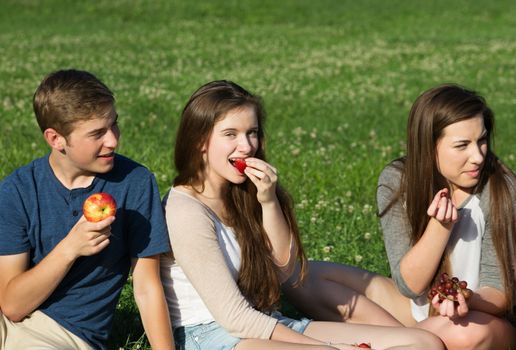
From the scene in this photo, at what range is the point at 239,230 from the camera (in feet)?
16.4

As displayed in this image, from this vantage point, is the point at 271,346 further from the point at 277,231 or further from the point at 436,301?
the point at 436,301

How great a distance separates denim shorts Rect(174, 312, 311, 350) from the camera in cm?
482

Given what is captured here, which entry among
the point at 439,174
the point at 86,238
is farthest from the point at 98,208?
the point at 439,174

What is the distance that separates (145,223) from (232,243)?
1.47 ft

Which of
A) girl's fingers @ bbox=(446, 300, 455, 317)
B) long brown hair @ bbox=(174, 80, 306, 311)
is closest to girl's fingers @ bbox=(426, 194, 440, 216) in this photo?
girl's fingers @ bbox=(446, 300, 455, 317)

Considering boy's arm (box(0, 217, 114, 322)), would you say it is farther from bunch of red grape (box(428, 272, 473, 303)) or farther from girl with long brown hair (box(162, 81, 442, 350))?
bunch of red grape (box(428, 272, 473, 303))

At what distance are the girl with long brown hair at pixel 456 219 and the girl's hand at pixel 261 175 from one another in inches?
32.1

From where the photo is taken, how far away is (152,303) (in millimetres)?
4742

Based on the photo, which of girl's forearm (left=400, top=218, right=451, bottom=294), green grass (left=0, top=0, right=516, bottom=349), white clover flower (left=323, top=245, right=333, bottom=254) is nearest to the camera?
girl's forearm (left=400, top=218, right=451, bottom=294)

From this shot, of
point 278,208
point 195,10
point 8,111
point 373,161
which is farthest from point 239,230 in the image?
point 195,10

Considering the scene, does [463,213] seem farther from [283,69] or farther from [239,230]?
[283,69]

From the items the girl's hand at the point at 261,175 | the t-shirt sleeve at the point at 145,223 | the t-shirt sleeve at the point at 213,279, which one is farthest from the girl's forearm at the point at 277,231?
the t-shirt sleeve at the point at 145,223

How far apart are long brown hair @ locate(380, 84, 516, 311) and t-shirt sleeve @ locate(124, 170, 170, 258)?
52.3 inches

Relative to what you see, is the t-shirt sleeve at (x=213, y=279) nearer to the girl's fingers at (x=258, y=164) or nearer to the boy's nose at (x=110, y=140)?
the girl's fingers at (x=258, y=164)
